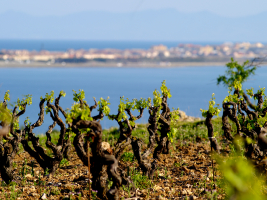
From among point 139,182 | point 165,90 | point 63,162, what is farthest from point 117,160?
point 165,90

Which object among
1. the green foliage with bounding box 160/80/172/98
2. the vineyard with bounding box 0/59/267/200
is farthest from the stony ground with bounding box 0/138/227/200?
the green foliage with bounding box 160/80/172/98

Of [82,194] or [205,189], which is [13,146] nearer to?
[82,194]

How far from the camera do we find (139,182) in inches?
294

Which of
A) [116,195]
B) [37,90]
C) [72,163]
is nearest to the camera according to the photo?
[116,195]

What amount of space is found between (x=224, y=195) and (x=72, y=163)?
482 cm

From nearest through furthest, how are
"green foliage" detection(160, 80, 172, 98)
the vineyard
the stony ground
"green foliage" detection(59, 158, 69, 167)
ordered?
the vineyard
the stony ground
"green foliage" detection(59, 158, 69, 167)
"green foliage" detection(160, 80, 172, 98)

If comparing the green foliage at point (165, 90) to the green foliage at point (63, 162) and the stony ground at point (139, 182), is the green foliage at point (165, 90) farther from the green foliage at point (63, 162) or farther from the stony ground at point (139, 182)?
the green foliage at point (63, 162)

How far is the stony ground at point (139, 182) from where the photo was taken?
665cm

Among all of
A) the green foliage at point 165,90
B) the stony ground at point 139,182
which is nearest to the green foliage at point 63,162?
the stony ground at point 139,182

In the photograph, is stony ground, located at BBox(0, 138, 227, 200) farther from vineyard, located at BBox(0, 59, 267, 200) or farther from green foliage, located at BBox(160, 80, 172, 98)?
green foliage, located at BBox(160, 80, 172, 98)

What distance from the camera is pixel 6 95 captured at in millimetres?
8734

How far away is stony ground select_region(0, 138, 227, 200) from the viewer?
6654 millimetres

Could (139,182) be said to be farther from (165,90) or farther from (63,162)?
(165,90)

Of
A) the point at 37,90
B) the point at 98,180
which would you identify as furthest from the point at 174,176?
the point at 37,90
